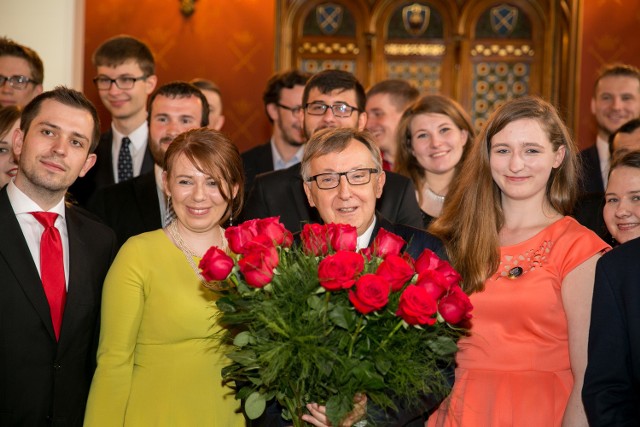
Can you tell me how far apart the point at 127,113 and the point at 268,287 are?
9.90ft

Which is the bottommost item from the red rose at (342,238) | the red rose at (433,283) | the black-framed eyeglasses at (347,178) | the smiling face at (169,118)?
the red rose at (433,283)

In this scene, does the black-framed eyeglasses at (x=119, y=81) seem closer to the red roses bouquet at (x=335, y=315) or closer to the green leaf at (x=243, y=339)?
the red roses bouquet at (x=335, y=315)

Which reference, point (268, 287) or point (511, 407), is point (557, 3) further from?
point (268, 287)

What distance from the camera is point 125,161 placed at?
5094 mm

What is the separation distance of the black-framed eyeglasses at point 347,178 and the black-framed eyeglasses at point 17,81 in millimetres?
2513

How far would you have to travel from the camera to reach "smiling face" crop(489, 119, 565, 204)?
10.5 feet

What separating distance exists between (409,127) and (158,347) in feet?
6.45

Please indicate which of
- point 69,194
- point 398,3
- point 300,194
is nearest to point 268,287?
point 300,194

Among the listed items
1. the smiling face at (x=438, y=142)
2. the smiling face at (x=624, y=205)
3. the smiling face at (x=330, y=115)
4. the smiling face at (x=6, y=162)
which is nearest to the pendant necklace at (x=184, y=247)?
the smiling face at (x=6, y=162)

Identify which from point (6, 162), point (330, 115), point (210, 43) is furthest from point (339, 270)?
point (210, 43)

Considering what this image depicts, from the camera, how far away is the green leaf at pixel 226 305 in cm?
248

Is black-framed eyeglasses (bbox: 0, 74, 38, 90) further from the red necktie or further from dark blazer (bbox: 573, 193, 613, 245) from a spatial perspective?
dark blazer (bbox: 573, 193, 613, 245)

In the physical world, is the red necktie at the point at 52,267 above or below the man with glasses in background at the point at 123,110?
below

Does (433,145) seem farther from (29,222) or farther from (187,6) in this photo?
(187,6)
